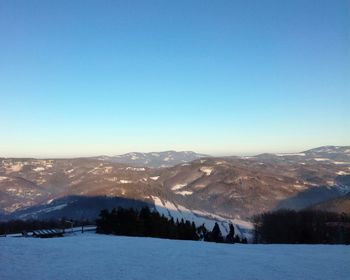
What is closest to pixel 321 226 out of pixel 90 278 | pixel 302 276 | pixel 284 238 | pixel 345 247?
pixel 284 238

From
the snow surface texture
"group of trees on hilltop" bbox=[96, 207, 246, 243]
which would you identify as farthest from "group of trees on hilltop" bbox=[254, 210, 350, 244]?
the snow surface texture

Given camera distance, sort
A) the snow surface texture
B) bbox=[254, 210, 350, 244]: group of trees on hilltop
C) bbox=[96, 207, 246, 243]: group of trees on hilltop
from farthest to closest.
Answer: bbox=[254, 210, 350, 244]: group of trees on hilltop < bbox=[96, 207, 246, 243]: group of trees on hilltop < the snow surface texture

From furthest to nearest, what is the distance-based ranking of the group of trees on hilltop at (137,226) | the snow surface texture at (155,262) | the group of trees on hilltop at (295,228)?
the group of trees on hilltop at (295,228), the group of trees on hilltop at (137,226), the snow surface texture at (155,262)

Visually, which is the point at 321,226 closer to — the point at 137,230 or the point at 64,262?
the point at 137,230

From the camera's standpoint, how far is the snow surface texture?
29484mm

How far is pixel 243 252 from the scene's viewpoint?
1672 inches

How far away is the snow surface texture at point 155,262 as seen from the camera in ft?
96.7

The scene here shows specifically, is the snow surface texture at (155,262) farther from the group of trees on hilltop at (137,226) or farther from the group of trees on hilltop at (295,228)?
the group of trees on hilltop at (295,228)

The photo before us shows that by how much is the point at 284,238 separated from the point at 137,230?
63684mm

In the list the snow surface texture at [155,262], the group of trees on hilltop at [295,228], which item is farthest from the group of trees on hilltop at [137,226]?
the group of trees on hilltop at [295,228]

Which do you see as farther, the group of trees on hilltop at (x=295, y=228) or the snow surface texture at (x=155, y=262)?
the group of trees on hilltop at (x=295, y=228)

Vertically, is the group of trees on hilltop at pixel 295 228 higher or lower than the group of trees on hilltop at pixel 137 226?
lower

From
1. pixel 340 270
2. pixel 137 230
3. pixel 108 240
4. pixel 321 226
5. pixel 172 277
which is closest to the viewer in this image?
pixel 172 277

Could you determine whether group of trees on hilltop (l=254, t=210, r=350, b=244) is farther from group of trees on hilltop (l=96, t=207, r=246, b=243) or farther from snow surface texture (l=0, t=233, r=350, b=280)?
snow surface texture (l=0, t=233, r=350, b=280)
